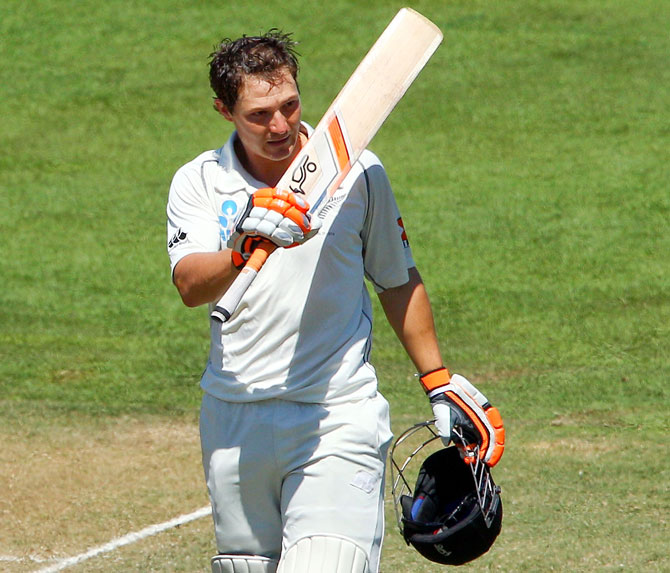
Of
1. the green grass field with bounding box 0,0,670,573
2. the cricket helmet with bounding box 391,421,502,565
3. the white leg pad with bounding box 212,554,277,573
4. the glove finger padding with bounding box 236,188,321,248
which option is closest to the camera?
the glove finger padding with bounding box 236,188,321,248

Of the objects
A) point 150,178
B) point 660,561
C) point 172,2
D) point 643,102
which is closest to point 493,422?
point 660,561

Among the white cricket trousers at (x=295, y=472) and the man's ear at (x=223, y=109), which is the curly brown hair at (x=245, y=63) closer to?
the man's ear at (x=223, y=109)

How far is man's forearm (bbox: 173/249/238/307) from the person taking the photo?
3314 millimetres

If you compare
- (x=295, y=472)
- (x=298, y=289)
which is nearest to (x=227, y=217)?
(x=298, y=289)

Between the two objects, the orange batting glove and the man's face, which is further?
the man's face

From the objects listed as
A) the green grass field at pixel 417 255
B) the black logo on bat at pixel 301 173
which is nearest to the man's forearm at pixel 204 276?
the black logo on bat at pixel 301 173

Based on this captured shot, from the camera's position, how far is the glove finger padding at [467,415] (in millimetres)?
3711

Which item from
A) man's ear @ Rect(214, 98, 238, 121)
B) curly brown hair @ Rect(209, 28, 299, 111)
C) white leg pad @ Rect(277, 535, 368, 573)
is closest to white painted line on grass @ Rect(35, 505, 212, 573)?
white leg pad @ Rect(277, 535, 368, 573)

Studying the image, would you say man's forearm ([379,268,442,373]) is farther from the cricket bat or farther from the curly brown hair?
the curly brown hair

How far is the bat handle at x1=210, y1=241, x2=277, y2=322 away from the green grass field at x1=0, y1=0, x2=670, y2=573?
2589mm

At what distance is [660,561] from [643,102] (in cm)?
955

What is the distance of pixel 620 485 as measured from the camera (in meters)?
6.37

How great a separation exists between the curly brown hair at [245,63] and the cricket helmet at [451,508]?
1156 mm

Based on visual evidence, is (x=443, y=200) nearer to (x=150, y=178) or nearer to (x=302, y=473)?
(x=150, y=178)
